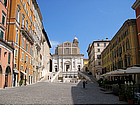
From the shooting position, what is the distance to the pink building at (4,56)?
55.3 feet

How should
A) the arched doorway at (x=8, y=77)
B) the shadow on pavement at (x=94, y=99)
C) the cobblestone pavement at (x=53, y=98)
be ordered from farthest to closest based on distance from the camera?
the arched doorway at (x=8, y=77), the shadow on pavement at (x=94, y=99), the cobblestone pavement at (x=53, y=98)

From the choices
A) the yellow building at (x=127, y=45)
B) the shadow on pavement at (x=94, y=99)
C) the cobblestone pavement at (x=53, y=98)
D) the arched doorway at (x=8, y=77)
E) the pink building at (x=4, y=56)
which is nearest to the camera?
the cobblestone pavement at (x=53, y=98)

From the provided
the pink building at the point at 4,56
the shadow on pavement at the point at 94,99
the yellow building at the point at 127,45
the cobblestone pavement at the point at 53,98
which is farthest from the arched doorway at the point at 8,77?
the yellow building at the point at 127,45

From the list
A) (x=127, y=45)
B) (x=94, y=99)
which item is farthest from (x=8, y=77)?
(x=127, y=45)

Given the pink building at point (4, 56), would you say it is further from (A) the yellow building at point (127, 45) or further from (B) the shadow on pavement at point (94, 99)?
(A) the yellow building at point (127, 45)

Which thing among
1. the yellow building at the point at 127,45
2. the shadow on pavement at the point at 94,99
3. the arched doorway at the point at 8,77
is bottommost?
the shadow on pavement at the point at 94,99

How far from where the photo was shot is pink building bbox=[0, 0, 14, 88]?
16859 mm

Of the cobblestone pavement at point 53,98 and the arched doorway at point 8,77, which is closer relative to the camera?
the cobblestone pavement at point 53,98

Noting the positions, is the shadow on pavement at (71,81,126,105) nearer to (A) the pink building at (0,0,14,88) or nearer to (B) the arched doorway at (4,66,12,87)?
(A) the pink building at (0,0,14,88)

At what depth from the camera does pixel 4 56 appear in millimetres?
17406

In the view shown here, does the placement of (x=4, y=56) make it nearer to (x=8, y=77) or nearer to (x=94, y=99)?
(x=8, y=77)
